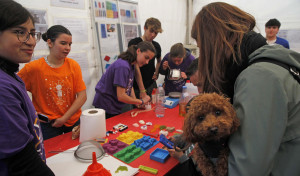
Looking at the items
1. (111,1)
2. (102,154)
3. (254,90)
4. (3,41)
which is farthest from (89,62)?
(254,90)

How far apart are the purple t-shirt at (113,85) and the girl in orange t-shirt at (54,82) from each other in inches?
13.7

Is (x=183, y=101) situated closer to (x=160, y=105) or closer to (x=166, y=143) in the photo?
(x=160, y=105)

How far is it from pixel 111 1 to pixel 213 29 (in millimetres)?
2977

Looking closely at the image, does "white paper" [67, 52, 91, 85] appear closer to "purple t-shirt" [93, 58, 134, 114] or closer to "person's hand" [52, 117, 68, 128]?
"purple t-shirt" [93, 58, 134, 114]

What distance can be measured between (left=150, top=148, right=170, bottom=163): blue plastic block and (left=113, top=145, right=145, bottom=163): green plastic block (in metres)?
0.10

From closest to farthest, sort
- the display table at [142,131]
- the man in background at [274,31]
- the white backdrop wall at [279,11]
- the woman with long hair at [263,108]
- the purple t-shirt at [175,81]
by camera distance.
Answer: the woman with long hair at [263,108] → the display table at [142,131] → the purple t-shirt at [175,81] → the man in background at [274,31] → the white backdrop wall at [279,11]

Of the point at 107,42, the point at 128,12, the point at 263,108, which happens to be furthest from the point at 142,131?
the point at 128,12

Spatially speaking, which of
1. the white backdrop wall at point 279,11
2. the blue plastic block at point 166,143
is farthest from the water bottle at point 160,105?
the white backdrop wall at point 279,11

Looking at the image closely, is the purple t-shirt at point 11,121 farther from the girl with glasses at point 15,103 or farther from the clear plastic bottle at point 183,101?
the clear plastic bottle at point 183,101

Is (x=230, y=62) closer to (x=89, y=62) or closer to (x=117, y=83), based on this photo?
(x=117, y=83)

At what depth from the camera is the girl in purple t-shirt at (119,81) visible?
6.63 feet

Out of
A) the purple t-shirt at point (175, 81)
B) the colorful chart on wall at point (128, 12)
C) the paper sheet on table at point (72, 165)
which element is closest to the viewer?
the paper sheet on table at point (72, 165)

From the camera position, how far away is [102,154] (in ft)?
4.25

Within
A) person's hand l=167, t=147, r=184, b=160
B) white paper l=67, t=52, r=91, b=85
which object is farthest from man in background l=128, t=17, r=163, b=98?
person's hand l=167, t=147, r=184, b=160
